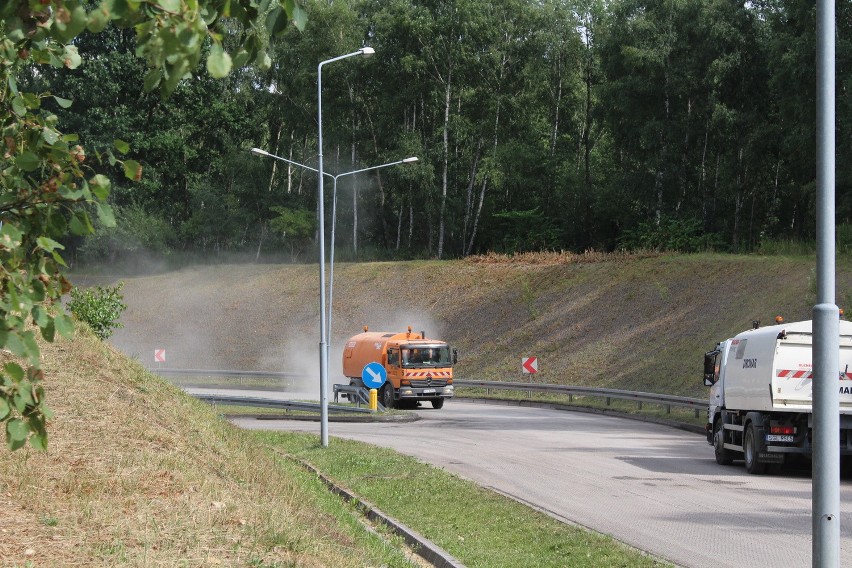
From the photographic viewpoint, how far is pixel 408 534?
11.8 metres

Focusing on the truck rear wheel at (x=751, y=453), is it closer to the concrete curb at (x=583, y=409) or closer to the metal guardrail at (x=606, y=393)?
the concrete curb at (x=583, y=409)

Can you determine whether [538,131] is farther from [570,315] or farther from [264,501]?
[264,501]

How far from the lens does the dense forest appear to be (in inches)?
2174

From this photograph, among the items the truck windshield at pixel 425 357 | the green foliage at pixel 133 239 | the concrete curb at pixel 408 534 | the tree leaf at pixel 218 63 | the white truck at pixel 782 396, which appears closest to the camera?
the tree leaf at pixel 218 63

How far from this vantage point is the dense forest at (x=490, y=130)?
55219 millimetres

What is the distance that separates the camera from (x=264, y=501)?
10859 mm

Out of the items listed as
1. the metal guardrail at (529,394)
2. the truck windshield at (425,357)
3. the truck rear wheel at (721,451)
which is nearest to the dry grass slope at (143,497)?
the truck rear wheel at (721,451)

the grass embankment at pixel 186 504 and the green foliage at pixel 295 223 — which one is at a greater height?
the green foliage at pixel 295 223

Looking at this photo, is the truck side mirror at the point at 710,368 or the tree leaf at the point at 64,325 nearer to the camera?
the tree leaf at the point at 64,325

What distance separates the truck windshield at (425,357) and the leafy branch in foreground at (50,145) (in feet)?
108

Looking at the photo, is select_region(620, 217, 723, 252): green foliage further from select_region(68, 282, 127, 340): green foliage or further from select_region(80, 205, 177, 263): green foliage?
select_region(80, 205, 177, 263): green foliage

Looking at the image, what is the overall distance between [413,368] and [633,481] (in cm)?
2033

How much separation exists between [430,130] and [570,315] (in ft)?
77.9

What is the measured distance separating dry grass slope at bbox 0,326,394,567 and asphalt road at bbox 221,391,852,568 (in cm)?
386
